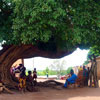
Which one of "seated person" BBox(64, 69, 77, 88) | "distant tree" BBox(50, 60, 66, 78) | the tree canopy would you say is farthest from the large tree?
"distant tree" BBox(50, 60, 66, 78)

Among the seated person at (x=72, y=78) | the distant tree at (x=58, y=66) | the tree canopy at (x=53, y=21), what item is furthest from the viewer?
the distant tree at (x=58, y=66)

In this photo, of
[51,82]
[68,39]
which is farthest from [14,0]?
[51,82]

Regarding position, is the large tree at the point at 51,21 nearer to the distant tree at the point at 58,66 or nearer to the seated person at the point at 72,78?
the seated person at the point at 72,78

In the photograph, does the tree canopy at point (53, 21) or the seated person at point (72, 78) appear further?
the seated person at point (72, 78)

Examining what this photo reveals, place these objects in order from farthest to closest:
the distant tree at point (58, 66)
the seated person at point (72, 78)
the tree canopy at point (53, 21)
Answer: the distant tree at point (58, 66) < the seated person at point (72, 78) < the tree canopy at point (53, 21)

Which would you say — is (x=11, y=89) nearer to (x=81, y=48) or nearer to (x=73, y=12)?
(x=81, y=48)

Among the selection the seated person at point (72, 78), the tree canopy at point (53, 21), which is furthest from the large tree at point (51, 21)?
the seated person at point (72, 78)

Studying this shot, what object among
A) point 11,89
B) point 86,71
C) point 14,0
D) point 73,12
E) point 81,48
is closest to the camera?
point 14,0

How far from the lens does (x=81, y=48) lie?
12.9 meters

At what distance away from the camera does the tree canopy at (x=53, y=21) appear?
8.00 m

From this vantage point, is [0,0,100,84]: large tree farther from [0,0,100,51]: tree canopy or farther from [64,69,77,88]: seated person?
[64,69,77,88]: seated person

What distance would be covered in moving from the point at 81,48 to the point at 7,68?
4527 millimetres

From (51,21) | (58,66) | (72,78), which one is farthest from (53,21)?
(58,66)

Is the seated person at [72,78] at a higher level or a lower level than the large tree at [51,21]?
lower
